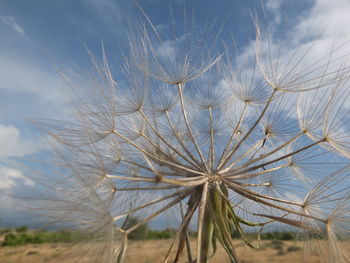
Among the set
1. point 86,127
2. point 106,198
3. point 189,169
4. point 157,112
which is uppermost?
point 157,112

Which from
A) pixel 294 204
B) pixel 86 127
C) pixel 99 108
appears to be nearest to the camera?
pixel 86 127

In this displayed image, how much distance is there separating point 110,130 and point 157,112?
1.17m

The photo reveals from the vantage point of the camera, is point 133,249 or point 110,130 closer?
point 133,249

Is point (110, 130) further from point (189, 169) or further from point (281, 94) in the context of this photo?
point (281, 94)

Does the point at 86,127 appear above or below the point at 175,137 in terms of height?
below

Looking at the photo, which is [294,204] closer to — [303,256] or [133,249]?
[303,256]

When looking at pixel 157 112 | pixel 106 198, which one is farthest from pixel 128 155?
pixel 157 112

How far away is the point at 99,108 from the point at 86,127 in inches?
35.1

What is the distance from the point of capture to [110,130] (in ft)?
16.0

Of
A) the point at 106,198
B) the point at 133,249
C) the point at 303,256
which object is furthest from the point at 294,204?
the point at 106,198

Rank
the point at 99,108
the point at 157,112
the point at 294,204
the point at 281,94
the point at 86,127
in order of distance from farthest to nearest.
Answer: the point at 157,112
the point at 281,94
the point at 99,108
the point at 294,204
the point at 86,127

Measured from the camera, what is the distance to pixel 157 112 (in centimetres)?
573

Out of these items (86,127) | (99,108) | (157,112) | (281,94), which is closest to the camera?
(86,127)

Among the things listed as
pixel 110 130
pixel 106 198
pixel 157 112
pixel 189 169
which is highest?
pixel 157 112
